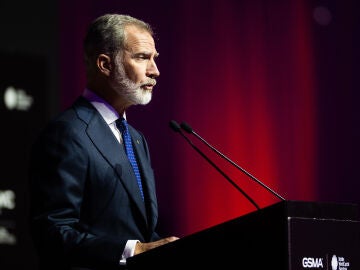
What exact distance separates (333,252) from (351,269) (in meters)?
0.07

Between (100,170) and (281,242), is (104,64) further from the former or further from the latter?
(281,242)

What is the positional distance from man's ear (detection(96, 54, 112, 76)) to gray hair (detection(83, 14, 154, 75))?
0.01 m

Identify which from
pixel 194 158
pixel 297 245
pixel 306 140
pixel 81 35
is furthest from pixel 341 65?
pixel 297 245

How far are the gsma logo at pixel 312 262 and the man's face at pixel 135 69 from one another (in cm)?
100

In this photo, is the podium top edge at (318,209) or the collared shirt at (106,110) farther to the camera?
the collared shirt at (106,110)

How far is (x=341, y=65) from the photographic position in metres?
4.80

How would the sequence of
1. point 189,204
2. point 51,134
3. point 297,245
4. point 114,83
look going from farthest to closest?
point 189,204 → point 114,83 → point 51,134 → point 297,245

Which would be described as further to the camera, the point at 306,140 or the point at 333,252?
the point at 306,140

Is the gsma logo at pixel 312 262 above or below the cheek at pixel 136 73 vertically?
below

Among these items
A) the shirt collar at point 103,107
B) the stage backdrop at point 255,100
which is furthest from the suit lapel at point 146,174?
the stage backdrop at point 255,100

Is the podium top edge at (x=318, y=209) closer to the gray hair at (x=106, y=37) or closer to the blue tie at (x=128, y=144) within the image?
the blue tie at (x=128, y=144)

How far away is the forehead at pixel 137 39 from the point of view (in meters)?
2.60

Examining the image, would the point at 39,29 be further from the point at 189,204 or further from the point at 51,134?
the point at 51,134

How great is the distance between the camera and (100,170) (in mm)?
2320
